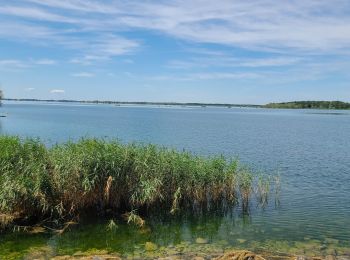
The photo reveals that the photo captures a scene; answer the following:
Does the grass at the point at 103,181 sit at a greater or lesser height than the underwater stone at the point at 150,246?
greater

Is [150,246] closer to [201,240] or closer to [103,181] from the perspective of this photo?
[201,240]

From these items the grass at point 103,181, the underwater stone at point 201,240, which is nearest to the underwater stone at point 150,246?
the underwater stone at point 201,240

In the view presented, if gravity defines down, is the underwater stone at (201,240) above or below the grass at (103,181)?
below

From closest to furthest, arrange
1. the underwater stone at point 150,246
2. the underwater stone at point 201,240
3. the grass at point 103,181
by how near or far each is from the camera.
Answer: the underwater stone at point 150,246
the underwater stone at point 201,240
the grass at point 103,181

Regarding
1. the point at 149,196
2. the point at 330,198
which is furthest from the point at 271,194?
the point at 149,196

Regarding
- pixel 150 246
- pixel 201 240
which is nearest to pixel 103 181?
pixel 150 246

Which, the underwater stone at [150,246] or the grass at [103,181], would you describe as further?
the grass at [103,181]

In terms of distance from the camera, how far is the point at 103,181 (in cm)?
1797

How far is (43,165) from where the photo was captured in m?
17.6

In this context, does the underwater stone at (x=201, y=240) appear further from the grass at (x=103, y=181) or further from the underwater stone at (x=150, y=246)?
the grass at (x=103, y=181)

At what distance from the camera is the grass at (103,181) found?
1688 cm

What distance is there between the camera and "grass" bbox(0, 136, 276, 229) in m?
16.9

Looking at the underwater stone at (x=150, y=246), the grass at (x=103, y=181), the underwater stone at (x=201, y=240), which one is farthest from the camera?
the grass at (x=103, y=181)

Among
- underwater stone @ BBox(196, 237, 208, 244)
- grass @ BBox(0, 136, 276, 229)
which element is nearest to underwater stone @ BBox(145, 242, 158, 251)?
underwater stone @ BBox(196, 237, 208, 244)
